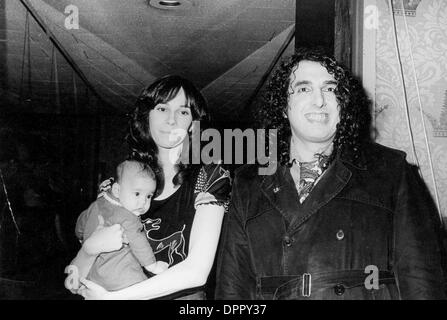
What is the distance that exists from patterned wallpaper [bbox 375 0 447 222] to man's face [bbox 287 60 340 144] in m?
0.34

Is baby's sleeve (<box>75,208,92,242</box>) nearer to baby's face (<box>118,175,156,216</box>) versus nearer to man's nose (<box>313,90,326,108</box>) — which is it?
baby's face (<box>118,175,156,216</box>)

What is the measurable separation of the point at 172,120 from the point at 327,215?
46 cm

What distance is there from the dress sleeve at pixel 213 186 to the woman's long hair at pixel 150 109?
49 mm

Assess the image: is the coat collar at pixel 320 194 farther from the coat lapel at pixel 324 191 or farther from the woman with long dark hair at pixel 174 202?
the woman with long dark hair at pixel 174 202

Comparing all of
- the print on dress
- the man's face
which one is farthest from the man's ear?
the man's face

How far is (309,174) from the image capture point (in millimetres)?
982

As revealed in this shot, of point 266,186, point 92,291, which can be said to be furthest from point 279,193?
point 92,291

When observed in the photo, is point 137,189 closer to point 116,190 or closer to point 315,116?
point 116,190

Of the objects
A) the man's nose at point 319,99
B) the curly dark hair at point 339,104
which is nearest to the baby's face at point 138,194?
the curly dark hair at point 339,104

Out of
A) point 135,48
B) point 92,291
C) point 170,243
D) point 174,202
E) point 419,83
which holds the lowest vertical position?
point 92,291

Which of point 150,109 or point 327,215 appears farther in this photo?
point 150,109

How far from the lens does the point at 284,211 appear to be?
94 centimetres

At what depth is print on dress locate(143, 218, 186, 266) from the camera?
967 mm
